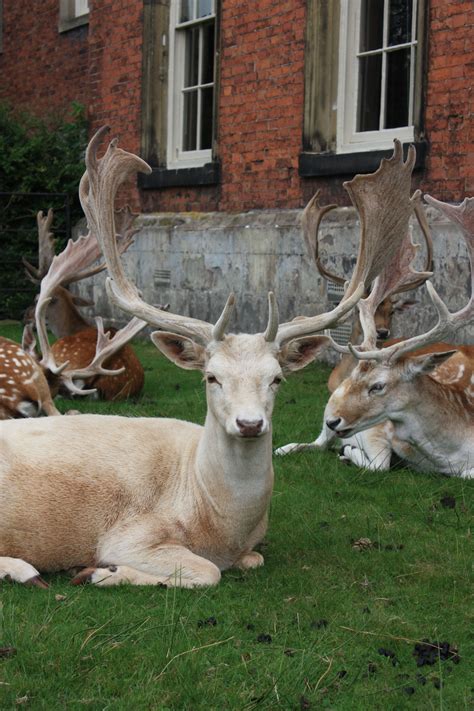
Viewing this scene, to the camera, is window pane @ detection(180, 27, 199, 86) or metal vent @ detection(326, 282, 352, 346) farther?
window pane @ detection(180, 27, 199, 86)

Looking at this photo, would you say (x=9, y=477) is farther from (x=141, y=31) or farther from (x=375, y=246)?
(x=141, y=31)

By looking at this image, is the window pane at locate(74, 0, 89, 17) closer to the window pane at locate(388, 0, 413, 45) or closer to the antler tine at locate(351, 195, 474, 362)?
the window pane at locate(388, 0, 413, 45)

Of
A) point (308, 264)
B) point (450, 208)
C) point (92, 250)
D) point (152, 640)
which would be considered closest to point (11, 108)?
point (308, 264)

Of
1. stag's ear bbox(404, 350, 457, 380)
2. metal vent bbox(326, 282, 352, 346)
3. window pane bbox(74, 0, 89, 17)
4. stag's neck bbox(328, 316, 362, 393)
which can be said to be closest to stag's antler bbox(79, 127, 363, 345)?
stag's ear bbox(404, 350, 457, 380)

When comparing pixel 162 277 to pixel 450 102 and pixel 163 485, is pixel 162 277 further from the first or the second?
pixel 163 485

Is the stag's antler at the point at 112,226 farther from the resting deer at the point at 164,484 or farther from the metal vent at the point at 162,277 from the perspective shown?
the metal vent at the point at 162,277

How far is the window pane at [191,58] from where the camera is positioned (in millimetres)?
14434

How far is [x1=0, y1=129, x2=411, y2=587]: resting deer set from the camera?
4793 mm

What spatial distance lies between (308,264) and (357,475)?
5259 millimetres

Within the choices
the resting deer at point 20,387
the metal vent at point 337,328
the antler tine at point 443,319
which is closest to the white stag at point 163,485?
the antler tine at point 443,319

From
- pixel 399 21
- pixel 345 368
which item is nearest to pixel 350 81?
pixel 399 21

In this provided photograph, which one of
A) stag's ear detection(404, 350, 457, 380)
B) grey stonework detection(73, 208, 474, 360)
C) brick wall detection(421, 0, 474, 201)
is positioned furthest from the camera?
grey stonework detection(73, 208, 474, 360)

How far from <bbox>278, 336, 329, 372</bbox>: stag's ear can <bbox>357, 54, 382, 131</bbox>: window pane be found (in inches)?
274

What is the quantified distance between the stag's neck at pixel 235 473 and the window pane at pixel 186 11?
10383 millimetres
